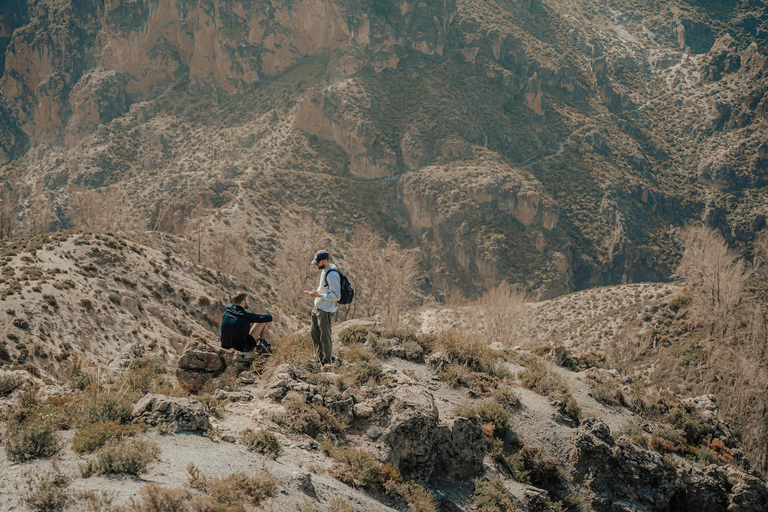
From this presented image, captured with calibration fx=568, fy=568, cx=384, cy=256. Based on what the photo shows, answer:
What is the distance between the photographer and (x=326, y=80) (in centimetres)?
10262

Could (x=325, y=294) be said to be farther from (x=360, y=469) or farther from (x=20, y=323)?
(x=20, y=323)

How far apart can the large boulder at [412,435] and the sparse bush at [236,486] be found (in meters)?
3.14

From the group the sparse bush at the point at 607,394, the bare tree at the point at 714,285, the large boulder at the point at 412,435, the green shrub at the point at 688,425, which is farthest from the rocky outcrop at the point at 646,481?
the bare tree at the point at 714,285

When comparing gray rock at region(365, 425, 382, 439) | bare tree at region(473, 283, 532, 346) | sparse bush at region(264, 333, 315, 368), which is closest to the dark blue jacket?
sparse bush at region(264, 333, 315, 368)

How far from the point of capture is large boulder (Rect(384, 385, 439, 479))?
1014cm

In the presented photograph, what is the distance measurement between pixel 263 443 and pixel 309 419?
4.32 ft

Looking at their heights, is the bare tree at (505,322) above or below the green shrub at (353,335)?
below

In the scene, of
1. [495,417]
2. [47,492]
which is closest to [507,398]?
[495,417]

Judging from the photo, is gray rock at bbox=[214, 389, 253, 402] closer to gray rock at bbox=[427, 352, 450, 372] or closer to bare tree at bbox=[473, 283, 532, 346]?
gray rock at bbox=[427, 352, 450, 372]

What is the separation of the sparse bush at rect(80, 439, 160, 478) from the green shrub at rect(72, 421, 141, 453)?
278 millimetres

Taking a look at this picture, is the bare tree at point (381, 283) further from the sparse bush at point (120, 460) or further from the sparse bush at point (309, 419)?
the sparse bush at point (120, 460)

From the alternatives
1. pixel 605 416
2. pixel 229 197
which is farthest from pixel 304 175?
pixel 605 416

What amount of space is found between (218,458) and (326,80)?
332 ft

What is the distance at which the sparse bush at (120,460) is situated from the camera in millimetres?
7088
